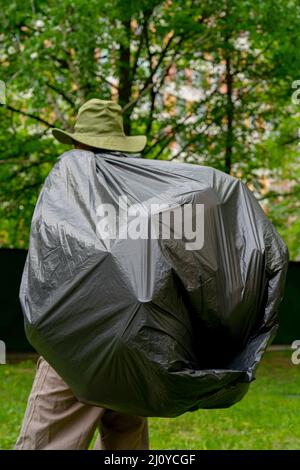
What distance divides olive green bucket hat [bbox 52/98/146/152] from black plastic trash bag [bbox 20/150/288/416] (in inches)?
6.9

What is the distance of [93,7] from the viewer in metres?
8.71

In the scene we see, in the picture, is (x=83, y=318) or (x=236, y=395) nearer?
(x=83, y=318)

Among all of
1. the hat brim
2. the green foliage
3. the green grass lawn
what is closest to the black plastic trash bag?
the hat brim

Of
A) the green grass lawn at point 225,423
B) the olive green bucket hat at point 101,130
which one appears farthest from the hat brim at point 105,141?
the green grass lawn at point 225,423

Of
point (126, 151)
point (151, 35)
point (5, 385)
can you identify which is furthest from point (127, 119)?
point (126, 151)

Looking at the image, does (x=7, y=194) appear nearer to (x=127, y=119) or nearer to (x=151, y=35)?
(x=127, y=119)

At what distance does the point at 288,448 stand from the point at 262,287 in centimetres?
291

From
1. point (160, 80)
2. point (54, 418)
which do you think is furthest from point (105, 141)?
point (160, 80)

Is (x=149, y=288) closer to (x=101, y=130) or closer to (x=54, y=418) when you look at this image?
(x=54, y=418)

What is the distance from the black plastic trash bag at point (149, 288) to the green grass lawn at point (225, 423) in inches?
108

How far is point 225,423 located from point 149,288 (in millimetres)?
4181

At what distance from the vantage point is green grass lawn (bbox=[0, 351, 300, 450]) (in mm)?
5617

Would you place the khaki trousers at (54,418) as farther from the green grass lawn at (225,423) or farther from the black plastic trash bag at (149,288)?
the green grass lawn at (225,423)

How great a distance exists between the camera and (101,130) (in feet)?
10.7
